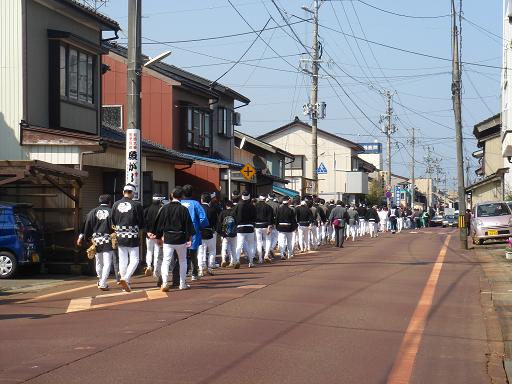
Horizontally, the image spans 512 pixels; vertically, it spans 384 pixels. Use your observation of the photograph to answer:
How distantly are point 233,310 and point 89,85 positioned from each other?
1433cm

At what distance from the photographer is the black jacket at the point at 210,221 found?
17344 mm

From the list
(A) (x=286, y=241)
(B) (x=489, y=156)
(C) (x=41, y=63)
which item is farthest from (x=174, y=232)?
(B) (x=489, y=156)

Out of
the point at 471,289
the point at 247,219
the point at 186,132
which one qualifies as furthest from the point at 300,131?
the point at 471,289

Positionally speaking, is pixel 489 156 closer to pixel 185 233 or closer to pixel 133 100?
pixel 133 100

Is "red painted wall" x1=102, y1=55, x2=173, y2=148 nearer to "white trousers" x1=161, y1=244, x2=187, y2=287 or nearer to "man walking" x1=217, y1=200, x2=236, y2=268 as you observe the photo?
"man walking" x1=217, y1=200, x2=236, y2=268

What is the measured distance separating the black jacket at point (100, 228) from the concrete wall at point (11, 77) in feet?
22.1

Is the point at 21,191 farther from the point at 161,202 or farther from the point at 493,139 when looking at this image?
the point at 493,139

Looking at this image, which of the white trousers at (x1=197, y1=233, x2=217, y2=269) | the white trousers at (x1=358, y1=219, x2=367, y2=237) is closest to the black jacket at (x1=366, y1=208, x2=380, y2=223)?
the white trousers at (x1=358, y1=219, x2=367, y2=237)

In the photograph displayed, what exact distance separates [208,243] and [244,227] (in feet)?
6.62

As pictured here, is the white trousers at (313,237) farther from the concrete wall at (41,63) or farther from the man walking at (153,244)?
the man walking at (153,244)

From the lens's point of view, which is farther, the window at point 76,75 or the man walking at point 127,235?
the window at point 76,75

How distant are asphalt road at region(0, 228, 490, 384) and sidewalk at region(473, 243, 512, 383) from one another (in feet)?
0.47

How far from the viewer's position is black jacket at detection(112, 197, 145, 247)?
13883mm

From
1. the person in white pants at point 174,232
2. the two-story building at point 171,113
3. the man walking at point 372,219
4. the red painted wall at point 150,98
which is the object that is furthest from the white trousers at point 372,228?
the person in white pants at point 174,232
